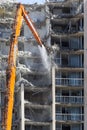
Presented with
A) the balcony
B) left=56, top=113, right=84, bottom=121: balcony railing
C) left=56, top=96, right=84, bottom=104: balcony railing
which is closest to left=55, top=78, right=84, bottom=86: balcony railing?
the balcony

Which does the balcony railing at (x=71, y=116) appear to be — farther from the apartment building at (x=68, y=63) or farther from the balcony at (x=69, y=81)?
the balcony at (x=69, y=81)

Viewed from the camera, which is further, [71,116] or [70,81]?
[70,81]

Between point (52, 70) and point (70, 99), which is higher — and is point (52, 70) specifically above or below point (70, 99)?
above

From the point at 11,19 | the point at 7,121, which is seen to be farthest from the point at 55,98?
the point at 7,121

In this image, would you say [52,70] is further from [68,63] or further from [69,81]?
[68,63]

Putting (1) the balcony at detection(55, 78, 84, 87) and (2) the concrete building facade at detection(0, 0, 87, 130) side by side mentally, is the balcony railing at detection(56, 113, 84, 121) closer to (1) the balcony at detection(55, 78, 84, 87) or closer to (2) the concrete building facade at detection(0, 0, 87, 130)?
(2) the concrete building facade at detection(0, 0, 87, 130)

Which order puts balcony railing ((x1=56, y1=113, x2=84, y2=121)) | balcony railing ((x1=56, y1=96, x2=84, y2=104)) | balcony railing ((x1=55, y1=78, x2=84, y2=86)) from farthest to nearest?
balcony railing ((x1=55, y1=78, x2=84, y2=86))
balcony railing ((x1=56, y1=96, x2=84, y2=104))
balcony railing ((x1=56, y1=113, x2=84, y2=121))

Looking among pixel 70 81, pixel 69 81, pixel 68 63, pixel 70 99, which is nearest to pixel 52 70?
pixel 69 81

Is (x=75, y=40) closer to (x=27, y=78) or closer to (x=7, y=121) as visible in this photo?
(x=27, y=78)

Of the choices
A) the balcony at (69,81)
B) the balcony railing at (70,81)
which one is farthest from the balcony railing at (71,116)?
the balcony railing at (70,81)

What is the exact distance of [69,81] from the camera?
12094cm

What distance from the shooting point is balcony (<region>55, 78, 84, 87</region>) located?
395 feet

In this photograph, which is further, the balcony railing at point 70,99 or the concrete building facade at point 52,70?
the balcony railing at point 70,99

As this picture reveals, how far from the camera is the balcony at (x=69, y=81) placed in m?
120
